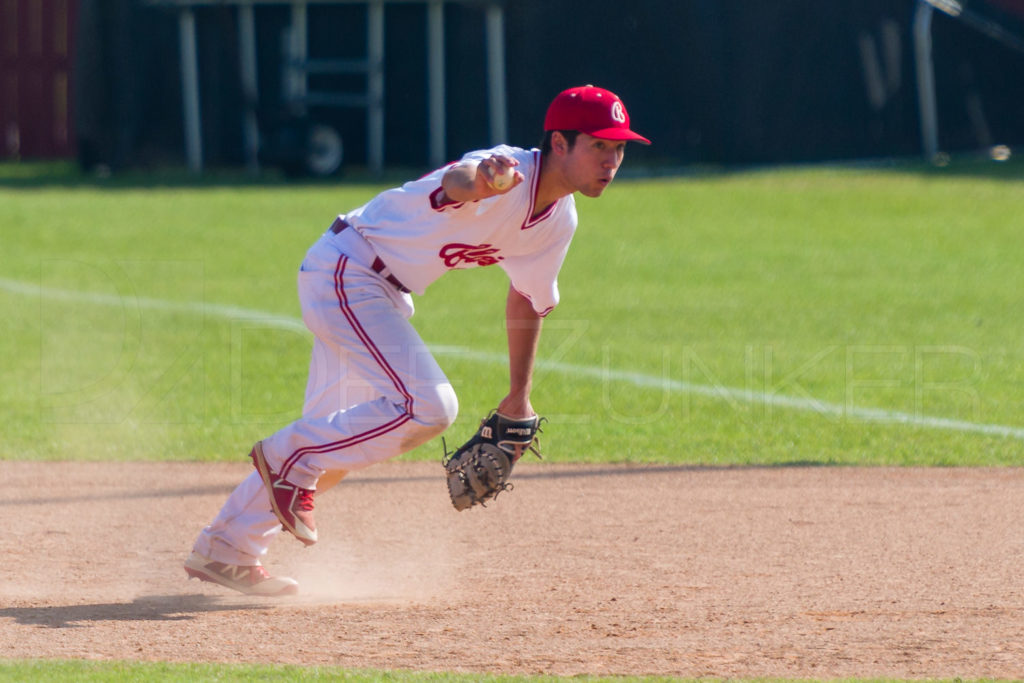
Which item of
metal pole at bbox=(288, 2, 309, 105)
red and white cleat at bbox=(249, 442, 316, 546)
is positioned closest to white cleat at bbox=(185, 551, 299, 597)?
red and white cleat at bbox=(249, 442, 316, 546)

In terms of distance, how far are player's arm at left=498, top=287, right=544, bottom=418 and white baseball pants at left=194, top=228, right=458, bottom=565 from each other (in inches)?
15.5

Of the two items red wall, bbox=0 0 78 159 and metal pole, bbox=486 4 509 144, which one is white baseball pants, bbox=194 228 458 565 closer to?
metal pole, bbox=486 4 509 144

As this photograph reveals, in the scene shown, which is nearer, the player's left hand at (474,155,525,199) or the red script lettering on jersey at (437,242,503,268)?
the player's left hand at (474,155,525,199)

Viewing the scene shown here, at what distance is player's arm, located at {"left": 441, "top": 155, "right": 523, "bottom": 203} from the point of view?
14.3 feet

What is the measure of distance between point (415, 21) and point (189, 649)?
52.1 feet

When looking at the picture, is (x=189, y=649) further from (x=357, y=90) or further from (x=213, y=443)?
(x=357, y=90)

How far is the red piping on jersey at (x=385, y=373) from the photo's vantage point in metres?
4.77

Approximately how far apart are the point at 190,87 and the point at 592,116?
16215mm

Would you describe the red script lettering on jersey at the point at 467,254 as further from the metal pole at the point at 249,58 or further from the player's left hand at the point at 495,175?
the metal pole at the point at 249,58

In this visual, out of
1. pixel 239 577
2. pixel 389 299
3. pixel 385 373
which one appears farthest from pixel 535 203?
pixel 239 577

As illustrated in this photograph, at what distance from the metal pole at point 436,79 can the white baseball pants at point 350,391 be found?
A: 14.4 m

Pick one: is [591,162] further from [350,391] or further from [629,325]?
[629,325]

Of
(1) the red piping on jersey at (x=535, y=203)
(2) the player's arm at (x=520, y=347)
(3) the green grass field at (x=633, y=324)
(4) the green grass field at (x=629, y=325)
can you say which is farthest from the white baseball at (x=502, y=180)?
(3) the green grass field at (x=633, y=324)

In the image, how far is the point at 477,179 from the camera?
4383 millimetres
